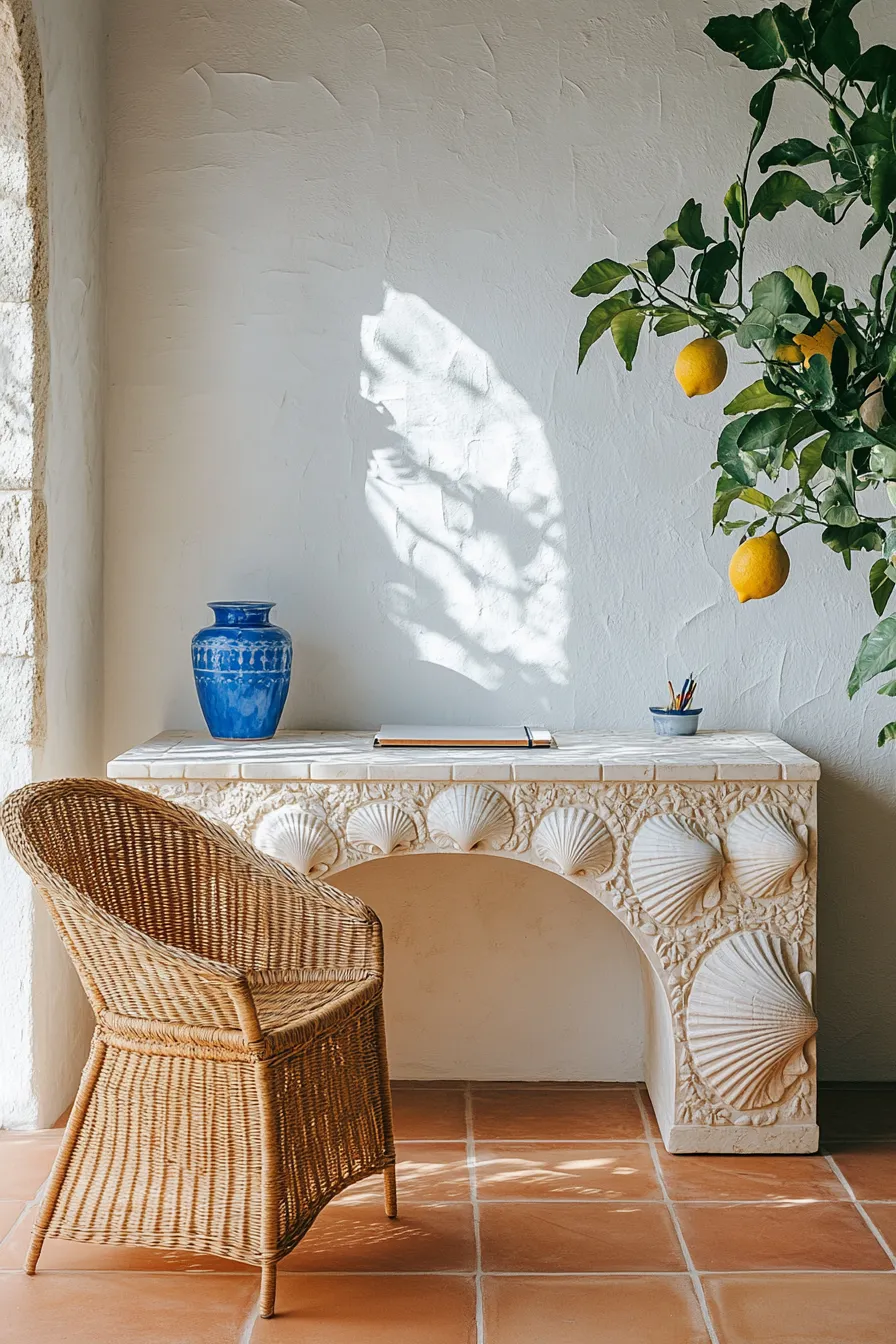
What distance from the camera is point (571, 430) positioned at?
3.24 metres

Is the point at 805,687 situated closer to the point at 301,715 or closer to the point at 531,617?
the point at 531,617

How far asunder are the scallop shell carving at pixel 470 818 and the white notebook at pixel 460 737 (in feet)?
0.65

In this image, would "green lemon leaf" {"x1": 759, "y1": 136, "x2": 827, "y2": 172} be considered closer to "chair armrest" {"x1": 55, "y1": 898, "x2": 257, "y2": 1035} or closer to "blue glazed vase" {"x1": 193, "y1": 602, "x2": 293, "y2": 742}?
"chair armrest" {"x1": 55, "y1": 898, "x2": 257, "y2": 1035}

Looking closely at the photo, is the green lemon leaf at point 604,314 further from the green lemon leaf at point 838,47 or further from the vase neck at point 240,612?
the vase neck at point 240,612

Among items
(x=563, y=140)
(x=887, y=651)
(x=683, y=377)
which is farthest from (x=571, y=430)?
(x=887, y=651)

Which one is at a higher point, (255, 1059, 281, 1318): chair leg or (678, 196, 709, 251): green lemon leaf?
(678, 196, 709, 251): green lemon leaf

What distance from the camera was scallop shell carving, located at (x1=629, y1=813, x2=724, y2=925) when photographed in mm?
2736

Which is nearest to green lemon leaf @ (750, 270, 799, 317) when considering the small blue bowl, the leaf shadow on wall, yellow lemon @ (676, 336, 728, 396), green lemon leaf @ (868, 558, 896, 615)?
green lemon leaf @ (868, 558, 896, 615)

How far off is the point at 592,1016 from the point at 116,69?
2604 millimetres

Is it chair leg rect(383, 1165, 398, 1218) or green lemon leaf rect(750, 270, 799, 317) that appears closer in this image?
green lemon leaf rect(750, 270, 799, 317)

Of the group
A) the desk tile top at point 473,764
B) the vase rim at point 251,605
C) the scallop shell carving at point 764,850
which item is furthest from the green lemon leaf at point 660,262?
the vase rim at point 251,605

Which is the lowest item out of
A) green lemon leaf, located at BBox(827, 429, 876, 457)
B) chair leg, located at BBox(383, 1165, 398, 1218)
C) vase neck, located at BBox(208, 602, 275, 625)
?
chair leg, located at BBox(383, 1165, 398, 1218)

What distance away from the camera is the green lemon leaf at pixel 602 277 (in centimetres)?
123

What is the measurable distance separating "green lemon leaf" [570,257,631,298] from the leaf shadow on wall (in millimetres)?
1890
